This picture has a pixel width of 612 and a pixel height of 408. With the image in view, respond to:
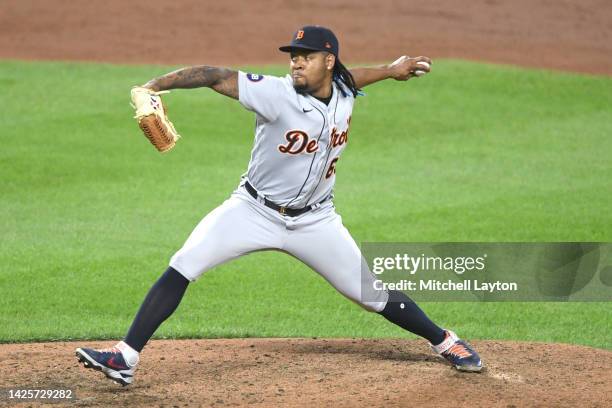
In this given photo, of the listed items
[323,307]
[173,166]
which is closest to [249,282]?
[323,307]

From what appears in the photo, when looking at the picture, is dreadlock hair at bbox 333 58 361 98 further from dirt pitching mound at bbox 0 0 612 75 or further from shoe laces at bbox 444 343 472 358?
dirt pitching mound at bbox 0 0 612 75

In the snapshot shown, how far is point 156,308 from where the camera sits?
5.60m

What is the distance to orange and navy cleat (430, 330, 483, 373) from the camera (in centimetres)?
599

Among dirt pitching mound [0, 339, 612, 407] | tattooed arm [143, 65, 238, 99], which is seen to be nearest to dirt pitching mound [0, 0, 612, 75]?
dirt pitching mound [0, 339, 612, 407]

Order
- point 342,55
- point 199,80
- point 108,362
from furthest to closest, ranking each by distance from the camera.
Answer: point 342,55 < point 108,362 < point 199,80

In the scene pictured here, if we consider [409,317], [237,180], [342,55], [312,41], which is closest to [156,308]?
[409,317]

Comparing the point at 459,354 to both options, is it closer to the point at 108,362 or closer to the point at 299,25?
the point at 108,362

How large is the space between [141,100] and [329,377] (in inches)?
72.8

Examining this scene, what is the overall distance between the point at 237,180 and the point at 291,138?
585 centimetres

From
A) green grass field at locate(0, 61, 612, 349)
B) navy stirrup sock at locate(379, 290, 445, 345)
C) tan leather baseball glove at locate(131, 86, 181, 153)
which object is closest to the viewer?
tan leather baseball glove at locate(131, 86, 181, 153)

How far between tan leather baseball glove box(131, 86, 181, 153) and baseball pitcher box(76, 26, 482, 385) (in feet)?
0.04

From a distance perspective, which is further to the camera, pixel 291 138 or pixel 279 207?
pixel 279 207

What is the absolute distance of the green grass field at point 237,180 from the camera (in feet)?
25.2

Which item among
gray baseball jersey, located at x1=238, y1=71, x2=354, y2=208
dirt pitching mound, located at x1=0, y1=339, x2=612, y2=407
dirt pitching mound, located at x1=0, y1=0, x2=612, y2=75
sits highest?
dirt pitching mound, located at x1=0, y1=0, x2=612, y2=75
